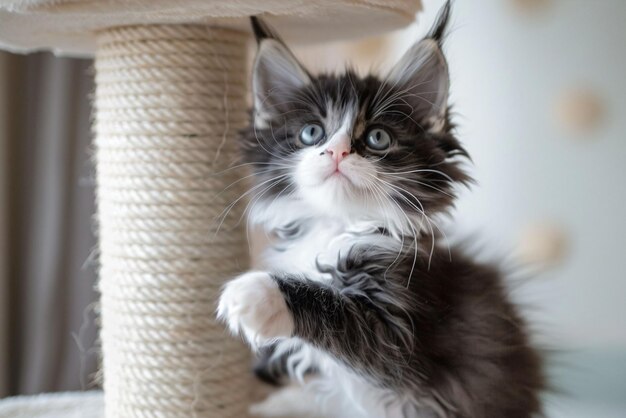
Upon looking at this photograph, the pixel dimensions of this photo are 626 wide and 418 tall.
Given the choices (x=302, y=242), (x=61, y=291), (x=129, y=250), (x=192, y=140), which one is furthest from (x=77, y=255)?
(x=302, y=242)

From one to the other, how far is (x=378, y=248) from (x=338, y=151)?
0.22 meters

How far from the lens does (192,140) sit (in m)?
1.41

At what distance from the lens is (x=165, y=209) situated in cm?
139

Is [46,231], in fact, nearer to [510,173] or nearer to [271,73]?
[271,73]

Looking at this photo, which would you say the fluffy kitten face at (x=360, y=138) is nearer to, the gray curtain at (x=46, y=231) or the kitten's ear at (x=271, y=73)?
the kitten's ear at (x=271, y=73)

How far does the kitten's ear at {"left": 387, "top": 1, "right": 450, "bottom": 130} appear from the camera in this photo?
1.23 meters

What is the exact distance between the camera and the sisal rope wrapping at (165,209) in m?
1.39

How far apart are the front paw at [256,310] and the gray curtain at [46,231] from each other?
1080mm

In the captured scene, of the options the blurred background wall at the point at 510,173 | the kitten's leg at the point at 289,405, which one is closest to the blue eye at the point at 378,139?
the kitten's leg at the point at 289,405

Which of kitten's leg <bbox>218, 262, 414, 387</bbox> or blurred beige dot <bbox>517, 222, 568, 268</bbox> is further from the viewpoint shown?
→ blurred beige dot <bbox>517, 222, 568, 268</bbox>

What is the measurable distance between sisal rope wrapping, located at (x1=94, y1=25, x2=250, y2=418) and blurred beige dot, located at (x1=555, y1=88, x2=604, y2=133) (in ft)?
4.48

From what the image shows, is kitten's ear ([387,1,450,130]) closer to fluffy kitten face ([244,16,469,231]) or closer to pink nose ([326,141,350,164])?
fluffy kitten face ([244,16,469,231])

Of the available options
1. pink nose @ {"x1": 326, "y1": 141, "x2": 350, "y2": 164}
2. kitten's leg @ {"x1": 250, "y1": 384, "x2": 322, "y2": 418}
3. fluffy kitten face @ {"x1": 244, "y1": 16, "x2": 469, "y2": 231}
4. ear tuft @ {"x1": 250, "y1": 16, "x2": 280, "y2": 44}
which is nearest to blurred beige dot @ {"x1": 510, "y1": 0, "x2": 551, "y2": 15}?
fluffy kitten face @ {"x1": 244, "y1": 16, "x2": 469, "y2": 231}

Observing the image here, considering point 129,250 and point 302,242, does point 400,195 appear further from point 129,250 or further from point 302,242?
point 129,250
